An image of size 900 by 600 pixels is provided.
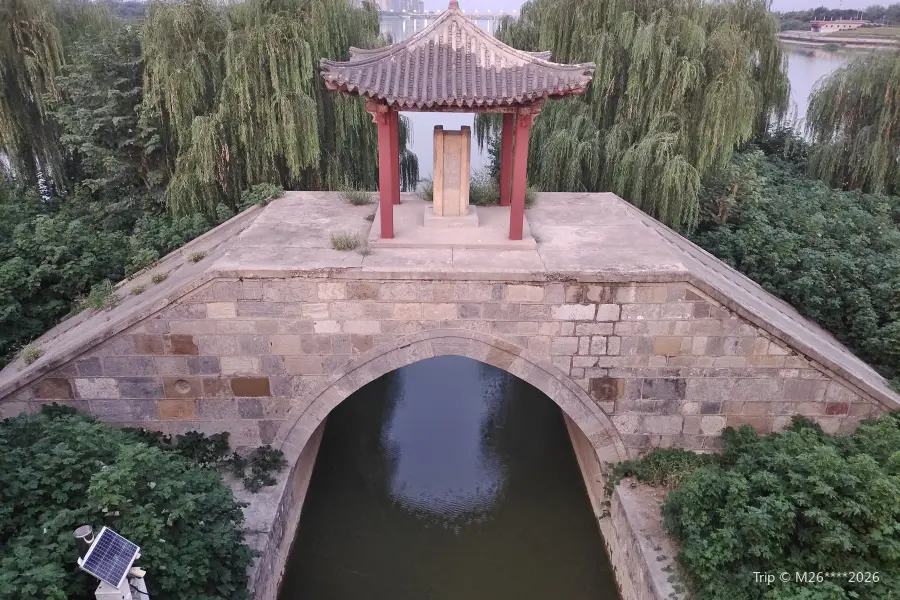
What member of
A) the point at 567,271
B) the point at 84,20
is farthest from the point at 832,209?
the point at 84,20

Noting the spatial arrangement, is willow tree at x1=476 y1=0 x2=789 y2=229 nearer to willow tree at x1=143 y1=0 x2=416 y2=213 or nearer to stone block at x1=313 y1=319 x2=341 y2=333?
willow tree at x1=143 y1=0 x2=416 y2=213

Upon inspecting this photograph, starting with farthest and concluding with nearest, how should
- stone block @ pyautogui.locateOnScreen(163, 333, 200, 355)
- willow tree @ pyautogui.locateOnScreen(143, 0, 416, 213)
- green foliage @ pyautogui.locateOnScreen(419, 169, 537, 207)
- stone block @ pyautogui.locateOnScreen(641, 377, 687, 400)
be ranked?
willow tree @ pyautogui.locateOnScreen(143, 0, 416, 213)
green foliage @ pyautogui.locateOnScreen(419, 169, 537, 207)
stone block @ pyautogui.locateOnScreen(641, 377, 687, 400)
stone block @ pyautogui.locateOnScreen(163, 333, 200, 355)

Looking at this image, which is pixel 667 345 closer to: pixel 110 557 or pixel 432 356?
pixel 432 356

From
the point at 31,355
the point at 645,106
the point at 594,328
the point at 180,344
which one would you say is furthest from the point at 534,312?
the point at 645,106

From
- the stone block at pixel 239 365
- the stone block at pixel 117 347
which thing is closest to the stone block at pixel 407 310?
the stone block at pixel 239 365

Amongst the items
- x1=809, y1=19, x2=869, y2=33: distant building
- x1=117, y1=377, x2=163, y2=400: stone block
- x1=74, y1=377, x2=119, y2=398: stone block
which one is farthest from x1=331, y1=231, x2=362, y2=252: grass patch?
x1=809, y1=19, x2=869, y2=33: distant building

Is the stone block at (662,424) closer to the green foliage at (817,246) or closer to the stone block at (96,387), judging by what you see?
the green foliage at (817,246)
